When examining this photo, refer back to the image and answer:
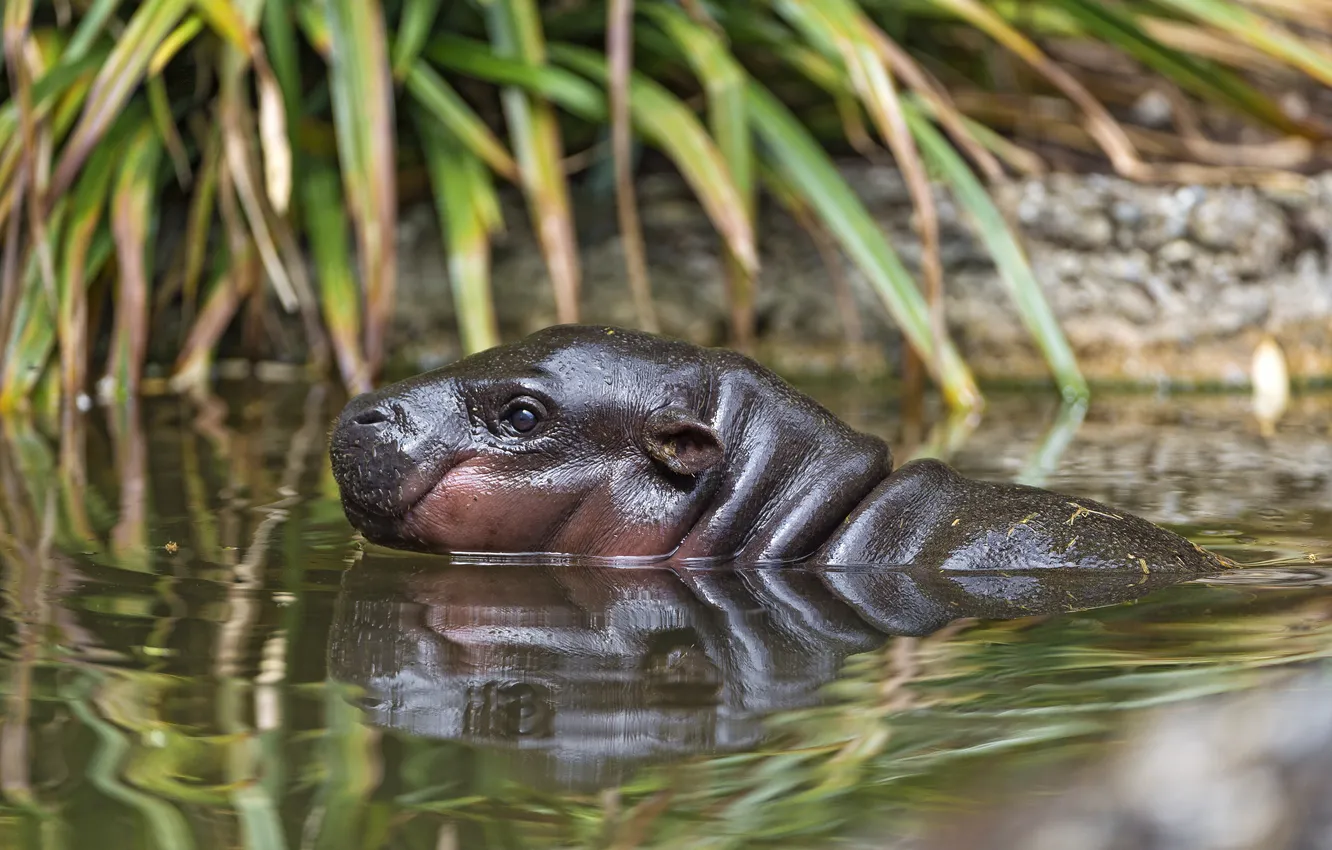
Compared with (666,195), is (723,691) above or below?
below

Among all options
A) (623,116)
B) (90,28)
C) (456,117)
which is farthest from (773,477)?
(90,28)

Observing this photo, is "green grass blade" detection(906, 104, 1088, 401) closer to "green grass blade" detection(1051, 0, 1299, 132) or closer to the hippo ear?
"green grass blade" detection(1051, 0, 1299, 132)

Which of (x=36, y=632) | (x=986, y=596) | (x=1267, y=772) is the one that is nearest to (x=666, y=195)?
(x=986, y=596)

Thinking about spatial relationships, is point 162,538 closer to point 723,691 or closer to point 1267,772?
point 723,691

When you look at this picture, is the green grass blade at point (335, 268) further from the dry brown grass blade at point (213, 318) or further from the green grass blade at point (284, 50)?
the green grass blade at point (284, 50)

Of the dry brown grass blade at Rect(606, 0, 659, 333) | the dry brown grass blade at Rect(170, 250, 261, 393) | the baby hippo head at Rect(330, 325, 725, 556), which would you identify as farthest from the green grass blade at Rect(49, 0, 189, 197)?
the baby hippo head at Rect(330, 325, 725, 556)

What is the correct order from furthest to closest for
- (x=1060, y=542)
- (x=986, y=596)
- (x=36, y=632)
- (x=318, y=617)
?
1. (x=1060, y=542)
2. (x=986, y=596)
3. (x=318, y=617)
4. (x=36, y=632)

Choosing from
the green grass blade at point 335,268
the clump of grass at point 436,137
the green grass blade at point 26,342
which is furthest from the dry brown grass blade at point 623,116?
the green grass blade at point 26,342
